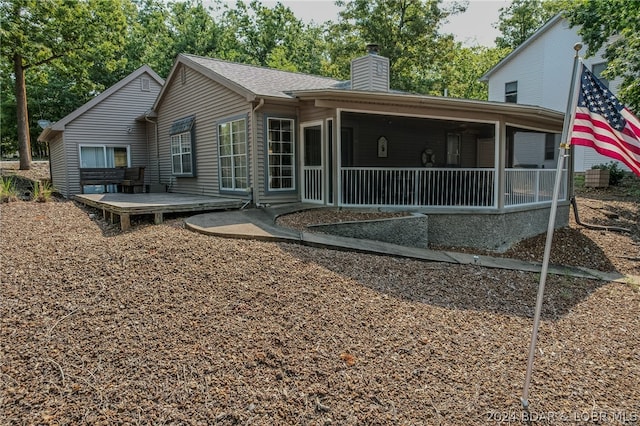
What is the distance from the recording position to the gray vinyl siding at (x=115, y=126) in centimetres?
1475

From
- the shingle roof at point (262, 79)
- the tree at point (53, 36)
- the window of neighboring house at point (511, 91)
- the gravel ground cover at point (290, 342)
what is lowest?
the gravel ground cover at point (290, 342)

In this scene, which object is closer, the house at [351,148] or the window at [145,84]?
the house at [351,148]

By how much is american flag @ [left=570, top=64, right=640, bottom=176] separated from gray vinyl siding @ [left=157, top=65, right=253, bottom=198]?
755cm

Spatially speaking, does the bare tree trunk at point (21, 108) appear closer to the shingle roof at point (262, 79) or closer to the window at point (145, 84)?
the window at point (145, 84)

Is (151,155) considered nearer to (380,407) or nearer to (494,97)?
(380,407)

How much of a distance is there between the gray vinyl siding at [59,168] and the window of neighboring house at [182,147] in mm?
4037

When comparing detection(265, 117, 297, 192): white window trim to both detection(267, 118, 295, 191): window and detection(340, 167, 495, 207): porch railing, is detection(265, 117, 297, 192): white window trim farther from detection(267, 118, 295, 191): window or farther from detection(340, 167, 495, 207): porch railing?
detection(340, 167, 495, 207): porch railing

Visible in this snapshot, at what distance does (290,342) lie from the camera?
3443mm

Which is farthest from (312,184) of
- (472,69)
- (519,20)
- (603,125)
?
(472,69)

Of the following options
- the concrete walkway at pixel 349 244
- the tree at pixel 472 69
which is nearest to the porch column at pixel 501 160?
the concrete walkway at pixel 349 244

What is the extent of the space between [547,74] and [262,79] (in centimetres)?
1501

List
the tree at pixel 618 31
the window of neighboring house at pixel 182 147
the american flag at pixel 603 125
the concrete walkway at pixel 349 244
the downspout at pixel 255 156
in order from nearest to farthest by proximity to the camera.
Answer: the american flag at pixel 603 125 → the concrete walkway at pixel 349 244 → the downspout at pixel 255 156 → the tree at pixel 618 31 → the window of neighboring house at pixel 182 147

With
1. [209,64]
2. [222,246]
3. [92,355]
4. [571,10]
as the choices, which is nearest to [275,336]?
[92,355]

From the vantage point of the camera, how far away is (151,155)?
1605 centimetres
